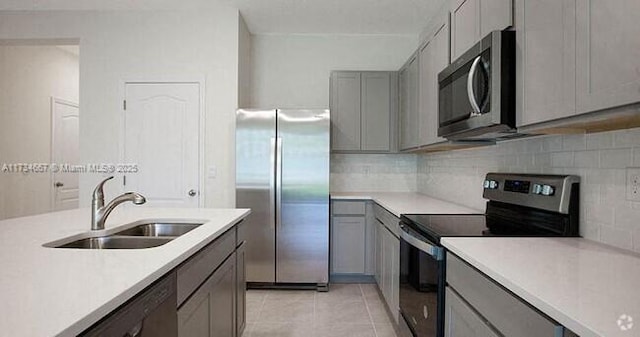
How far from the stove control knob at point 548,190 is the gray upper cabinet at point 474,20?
30.2 inches

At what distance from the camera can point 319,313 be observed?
3039 millimetres

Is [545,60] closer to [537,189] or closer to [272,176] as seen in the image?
[537,189]

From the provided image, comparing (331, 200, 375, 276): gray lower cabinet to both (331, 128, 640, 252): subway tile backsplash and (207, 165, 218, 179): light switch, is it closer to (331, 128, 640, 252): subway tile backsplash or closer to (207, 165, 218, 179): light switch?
(331, 128, 640, 252): subway tile backsplash

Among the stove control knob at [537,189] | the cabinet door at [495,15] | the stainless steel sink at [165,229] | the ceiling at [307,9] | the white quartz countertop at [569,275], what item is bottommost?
the stainless steel sink at [165,229]

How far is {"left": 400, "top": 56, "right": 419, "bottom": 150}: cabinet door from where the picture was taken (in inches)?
130

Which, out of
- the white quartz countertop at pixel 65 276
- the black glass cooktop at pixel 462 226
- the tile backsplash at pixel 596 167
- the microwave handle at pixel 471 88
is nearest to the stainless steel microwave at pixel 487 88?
the microwave handle at pixel 471 88

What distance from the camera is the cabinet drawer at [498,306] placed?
0.91 m

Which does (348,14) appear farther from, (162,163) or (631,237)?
(631,237)

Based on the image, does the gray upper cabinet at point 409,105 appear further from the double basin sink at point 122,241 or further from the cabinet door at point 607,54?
the double basin sink at point 122,241

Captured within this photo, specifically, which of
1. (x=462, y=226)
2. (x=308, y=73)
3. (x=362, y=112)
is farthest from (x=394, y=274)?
(x=308, y=73)

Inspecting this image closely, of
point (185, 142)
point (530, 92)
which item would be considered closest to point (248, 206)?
point (185, 142)

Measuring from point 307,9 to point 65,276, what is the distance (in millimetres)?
3191

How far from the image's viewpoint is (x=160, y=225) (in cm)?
205

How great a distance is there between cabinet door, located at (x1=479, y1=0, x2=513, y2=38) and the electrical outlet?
0.77 metres
